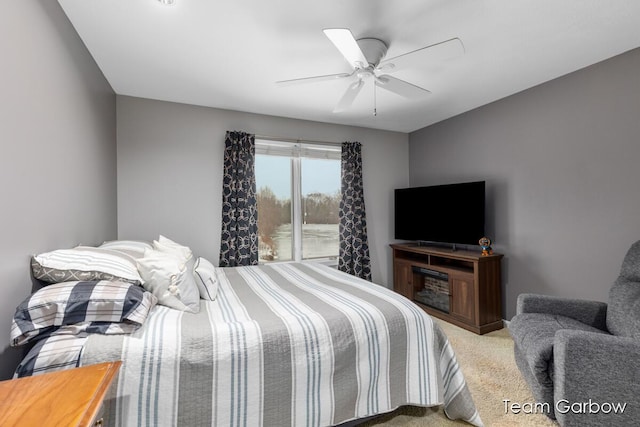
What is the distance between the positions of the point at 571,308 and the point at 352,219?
245 centimetres

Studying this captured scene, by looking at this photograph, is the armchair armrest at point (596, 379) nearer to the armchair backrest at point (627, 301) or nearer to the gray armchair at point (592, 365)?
the gray armchair at point (592, 365)

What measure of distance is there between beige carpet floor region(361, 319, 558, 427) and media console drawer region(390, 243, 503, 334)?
0.68 feet

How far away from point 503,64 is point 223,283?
2992 millimetres

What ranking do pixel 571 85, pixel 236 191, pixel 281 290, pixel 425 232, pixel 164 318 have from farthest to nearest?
1. pixel 425 232
2. pixel 236 191
3. pixel 571 85
4. pixel 281 290
5. pixel 164 318

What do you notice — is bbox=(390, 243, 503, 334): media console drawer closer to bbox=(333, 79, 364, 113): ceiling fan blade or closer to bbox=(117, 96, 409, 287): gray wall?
bbox=(333, 79, 364, 113): ceiling fan blade

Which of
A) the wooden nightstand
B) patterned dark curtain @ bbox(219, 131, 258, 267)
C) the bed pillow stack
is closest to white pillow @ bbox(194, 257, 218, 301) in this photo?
the bed pillow stack

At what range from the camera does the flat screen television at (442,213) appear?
10.7 feet

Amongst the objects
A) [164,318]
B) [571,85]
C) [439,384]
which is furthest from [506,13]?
[164,318]

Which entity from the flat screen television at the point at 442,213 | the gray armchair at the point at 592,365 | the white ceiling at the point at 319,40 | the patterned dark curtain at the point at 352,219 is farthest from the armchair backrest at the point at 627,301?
the patterned dark curtain at the point at 352,219

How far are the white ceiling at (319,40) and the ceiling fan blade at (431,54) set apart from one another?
0.44ft

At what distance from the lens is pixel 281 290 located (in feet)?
6.89

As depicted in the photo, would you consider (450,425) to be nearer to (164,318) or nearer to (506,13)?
(164,318)

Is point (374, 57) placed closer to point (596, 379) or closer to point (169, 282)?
A: point (169, 282)

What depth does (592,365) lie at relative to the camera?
1472 millimetres
